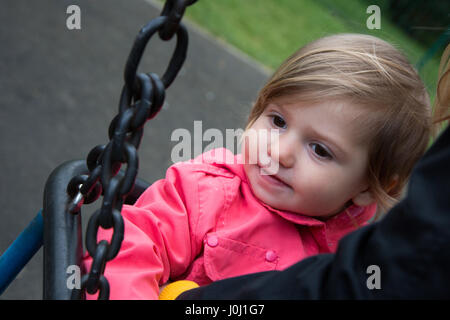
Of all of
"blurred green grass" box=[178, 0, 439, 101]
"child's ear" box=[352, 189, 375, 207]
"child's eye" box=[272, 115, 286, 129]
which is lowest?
"child's ear" box=[352, 189, 375, 207]

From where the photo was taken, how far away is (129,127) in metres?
0.66

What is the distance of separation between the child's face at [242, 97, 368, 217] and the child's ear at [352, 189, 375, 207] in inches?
3.6

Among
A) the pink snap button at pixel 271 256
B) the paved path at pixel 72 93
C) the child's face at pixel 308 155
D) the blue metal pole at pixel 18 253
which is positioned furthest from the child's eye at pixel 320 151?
the paved path at pixel 72 93

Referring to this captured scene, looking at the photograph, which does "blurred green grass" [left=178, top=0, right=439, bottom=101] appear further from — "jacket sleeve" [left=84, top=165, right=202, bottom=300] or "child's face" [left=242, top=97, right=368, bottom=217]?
"jacket sleeve" [left=84, top=165, right=202, bottom=300]

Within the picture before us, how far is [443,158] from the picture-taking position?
59 centimetres

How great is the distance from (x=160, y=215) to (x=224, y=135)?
8.55 feet

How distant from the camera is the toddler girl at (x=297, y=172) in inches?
46.3

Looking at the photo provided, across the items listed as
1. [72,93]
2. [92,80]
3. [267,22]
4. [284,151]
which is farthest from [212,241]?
[267,22]

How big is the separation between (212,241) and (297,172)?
0.80ft

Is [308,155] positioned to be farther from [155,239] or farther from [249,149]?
[155,239]

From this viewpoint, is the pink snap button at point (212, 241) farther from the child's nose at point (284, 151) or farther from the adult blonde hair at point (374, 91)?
the adult blonde hair at point (374, 91)

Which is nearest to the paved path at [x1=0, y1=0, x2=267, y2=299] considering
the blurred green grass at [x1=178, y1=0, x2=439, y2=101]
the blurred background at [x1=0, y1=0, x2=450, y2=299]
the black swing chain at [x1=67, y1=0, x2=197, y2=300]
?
the blurred background at [x1=0, y1=0, x2=450, y2=299]

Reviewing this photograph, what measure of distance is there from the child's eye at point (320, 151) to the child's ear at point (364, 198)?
208 millimetres

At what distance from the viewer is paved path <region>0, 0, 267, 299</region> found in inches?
99.0
